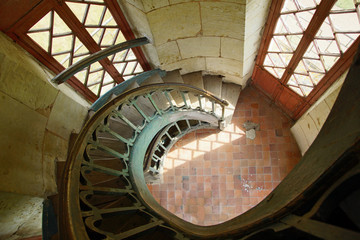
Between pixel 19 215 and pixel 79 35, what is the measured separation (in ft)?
7.51

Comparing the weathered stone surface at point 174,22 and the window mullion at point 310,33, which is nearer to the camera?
the window mullion at point 310,33

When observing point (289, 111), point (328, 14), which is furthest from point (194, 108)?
point (328, 14)

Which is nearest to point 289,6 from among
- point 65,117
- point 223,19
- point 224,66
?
point 223,19

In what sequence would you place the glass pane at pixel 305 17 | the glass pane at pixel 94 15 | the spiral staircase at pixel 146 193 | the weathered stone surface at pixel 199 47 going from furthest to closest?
the weathered stone surface at pixel 199 47 → the glass pane at pixel 94 15 → the glass pane at pixel 305 17 → the spiral staircase at pixel 146 193

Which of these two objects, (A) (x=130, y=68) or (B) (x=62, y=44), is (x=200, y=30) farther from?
(B) (x=62, y=44)

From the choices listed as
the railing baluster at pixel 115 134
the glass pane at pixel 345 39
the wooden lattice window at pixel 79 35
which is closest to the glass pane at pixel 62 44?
the wooden lattice window at pixel 79 35

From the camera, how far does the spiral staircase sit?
1098 millimetres

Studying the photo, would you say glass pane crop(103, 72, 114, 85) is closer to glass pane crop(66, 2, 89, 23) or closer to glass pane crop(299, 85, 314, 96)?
glass pane crop(66, 2, 89, 23)

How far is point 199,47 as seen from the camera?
4242 mm

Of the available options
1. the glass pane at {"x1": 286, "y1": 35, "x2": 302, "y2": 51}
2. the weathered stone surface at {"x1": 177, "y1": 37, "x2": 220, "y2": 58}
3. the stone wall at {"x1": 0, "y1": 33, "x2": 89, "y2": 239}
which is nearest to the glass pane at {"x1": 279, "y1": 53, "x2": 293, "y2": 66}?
the glass pane at {"x1": 286, "y1": 35, "x2": 302, "y2": 51}

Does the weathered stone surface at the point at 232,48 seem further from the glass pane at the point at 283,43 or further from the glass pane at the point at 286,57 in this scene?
the glass pane at the point at 286,57

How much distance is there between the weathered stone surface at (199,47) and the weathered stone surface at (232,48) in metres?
0.10

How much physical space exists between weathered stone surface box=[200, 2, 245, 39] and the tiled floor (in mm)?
2341

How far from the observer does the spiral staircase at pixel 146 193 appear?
3.60 feet
